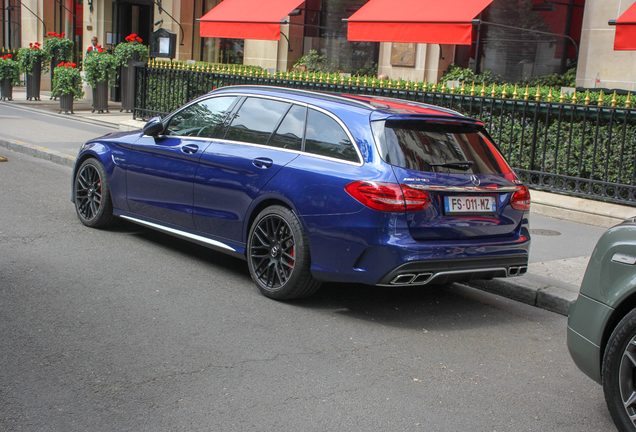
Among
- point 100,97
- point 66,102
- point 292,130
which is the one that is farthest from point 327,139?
point 100,97

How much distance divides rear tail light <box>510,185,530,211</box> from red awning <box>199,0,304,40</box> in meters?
11.0

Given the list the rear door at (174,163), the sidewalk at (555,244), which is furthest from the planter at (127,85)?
the rear door at (174,163)

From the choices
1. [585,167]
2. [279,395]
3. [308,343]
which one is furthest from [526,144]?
[279,395]

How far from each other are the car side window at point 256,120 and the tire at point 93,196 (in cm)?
184

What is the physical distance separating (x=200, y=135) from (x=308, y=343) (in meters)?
2.54

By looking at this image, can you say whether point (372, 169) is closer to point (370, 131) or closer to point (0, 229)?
point (370, 131)

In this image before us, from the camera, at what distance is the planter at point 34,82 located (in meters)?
23.1

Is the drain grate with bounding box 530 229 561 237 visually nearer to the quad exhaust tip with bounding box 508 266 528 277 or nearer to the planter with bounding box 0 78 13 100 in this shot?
the quad exhaust tip with bounding box 508 266 528 277

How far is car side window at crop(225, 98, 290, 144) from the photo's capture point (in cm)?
579

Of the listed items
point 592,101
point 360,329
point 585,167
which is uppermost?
point 592,101

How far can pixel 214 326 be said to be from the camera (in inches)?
187

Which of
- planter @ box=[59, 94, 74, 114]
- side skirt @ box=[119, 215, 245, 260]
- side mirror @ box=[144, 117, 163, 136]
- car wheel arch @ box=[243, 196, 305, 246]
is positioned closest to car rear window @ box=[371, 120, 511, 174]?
car wheel arch @ box=[243, 196, 305, 246]

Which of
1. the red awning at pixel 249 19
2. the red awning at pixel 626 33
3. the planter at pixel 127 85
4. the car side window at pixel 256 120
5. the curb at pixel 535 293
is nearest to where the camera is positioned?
the curb at pixel 535 293

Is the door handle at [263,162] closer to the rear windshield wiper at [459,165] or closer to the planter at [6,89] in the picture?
the rear windshield wiper at [459,165]
